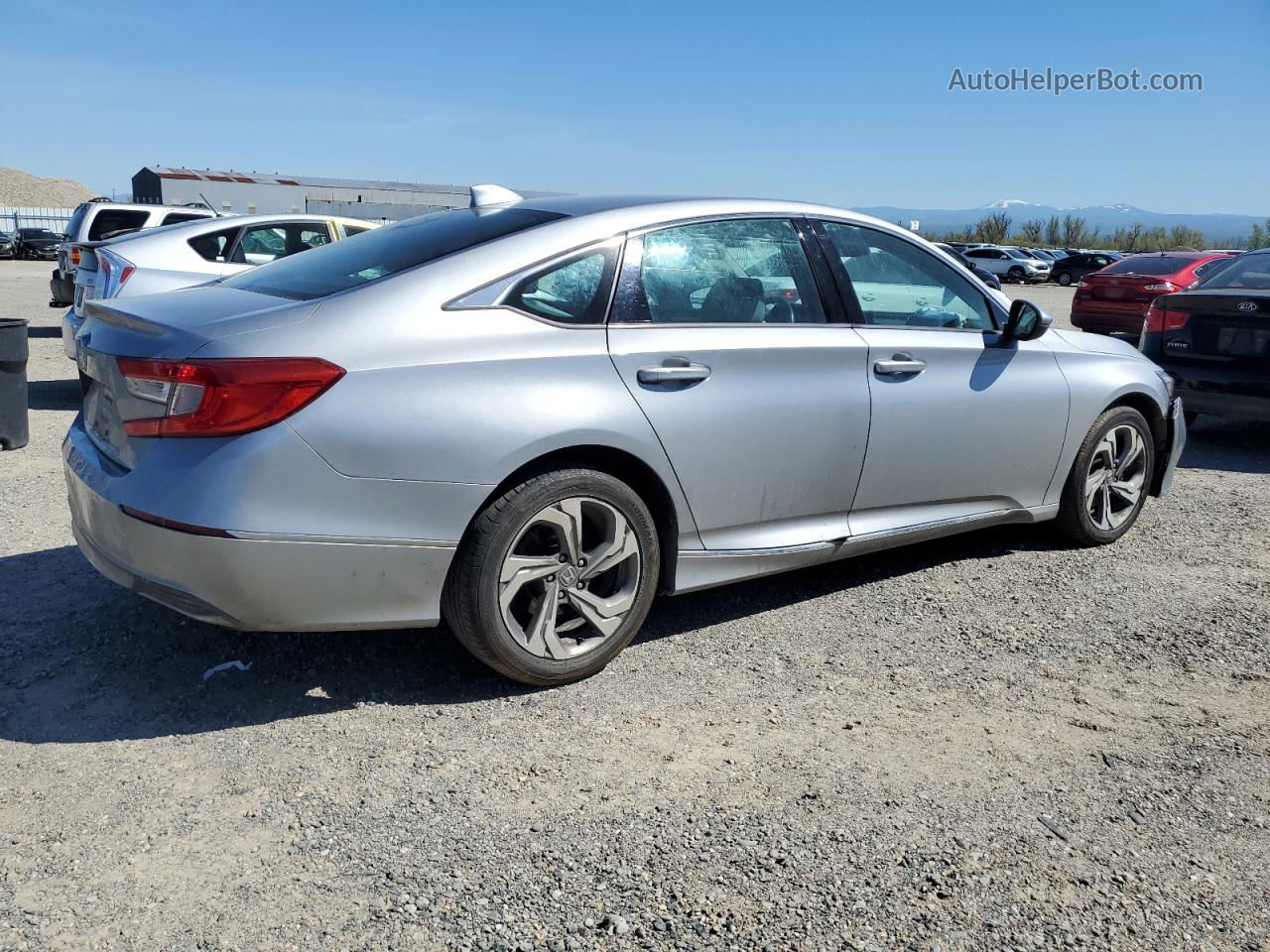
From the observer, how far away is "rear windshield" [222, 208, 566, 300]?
3734 millimetres

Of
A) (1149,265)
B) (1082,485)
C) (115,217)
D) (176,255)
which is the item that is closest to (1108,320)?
(1149,265)

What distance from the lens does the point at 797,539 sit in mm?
4250

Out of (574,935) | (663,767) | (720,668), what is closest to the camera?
(574,935)

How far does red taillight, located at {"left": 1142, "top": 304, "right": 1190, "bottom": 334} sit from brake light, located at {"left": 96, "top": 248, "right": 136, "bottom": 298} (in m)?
8.13

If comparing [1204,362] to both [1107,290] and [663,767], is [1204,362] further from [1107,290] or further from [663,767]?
[1107,290]

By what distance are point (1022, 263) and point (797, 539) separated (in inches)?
1780

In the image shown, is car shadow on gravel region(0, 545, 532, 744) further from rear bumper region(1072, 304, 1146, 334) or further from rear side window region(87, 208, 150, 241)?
rear bumper region(1072, 304, 1146, 334)

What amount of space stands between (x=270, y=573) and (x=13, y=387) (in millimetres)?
4940

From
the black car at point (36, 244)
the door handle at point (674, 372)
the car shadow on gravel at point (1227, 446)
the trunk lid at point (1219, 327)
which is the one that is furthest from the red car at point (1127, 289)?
the black car at point (36, 244)

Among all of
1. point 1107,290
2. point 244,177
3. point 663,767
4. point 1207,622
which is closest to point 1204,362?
point 1207,622

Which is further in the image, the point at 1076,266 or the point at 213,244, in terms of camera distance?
the point at 1076,266

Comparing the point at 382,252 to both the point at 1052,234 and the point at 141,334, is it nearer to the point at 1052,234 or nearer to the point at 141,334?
the point at 141,334

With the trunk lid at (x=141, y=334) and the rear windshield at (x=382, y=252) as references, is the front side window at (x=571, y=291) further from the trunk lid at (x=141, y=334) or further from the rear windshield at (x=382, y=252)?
the trunk lid at (x=141, y=334)

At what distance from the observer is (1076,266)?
44469mm
